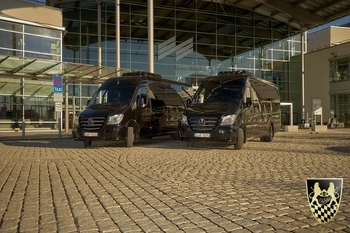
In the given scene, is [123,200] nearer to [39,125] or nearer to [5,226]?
[5,226]

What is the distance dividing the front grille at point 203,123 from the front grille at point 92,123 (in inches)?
115

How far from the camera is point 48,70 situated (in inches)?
808

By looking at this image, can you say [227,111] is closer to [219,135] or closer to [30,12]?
[219,135]

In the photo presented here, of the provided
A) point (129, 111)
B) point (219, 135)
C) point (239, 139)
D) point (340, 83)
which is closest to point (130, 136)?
point (129, 111)

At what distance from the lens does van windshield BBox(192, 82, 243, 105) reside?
40.5 ft

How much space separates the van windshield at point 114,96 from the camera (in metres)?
13.6

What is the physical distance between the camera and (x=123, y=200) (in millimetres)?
5387

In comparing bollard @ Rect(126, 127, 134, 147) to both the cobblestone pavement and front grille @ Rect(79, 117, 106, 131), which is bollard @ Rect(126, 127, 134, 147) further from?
the cobblestone pavement

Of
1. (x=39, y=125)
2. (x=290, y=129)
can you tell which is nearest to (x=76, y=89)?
(x=39, y=125)

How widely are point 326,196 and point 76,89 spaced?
30.7 meters

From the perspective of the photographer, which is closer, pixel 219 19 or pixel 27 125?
pixel 27 125

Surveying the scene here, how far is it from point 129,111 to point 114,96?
108 cm

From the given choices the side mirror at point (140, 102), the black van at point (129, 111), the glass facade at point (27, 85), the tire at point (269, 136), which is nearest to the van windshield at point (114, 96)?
the black van at point (129, 111)

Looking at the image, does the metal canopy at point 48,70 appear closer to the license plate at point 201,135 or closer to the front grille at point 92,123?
the front grille at point 92,123
